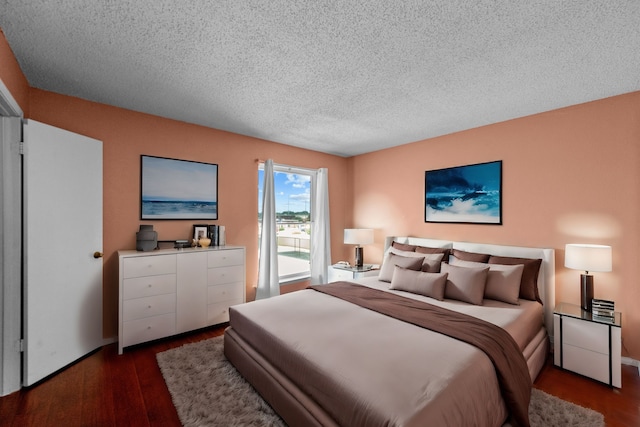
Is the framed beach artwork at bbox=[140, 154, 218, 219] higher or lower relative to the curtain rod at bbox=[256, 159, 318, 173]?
lower

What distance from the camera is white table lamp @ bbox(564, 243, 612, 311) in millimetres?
2463

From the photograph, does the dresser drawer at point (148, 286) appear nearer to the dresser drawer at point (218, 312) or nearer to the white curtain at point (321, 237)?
the dresser drawer at point (218, 312)

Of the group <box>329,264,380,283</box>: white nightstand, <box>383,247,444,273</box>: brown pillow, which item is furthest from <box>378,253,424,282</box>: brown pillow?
<box>329,264,380,283</box>: white nightstand

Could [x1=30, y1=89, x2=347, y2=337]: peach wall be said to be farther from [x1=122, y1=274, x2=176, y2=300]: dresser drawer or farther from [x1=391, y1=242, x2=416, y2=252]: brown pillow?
[x1=391, y1=242, x2=416, y2=252]: brown pillow

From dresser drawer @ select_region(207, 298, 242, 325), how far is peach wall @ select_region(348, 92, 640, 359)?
2997 millimetres

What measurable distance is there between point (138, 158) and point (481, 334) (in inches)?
147

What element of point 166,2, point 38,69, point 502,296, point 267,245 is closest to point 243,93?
point 166,2

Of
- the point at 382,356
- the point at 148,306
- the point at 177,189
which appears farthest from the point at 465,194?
the point at 148,306

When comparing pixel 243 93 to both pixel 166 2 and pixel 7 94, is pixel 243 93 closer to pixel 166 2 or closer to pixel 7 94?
pixel 166 2

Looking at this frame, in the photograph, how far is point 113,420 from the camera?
1.89 metres

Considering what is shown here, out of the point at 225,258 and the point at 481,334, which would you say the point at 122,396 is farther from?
the point at 481,334

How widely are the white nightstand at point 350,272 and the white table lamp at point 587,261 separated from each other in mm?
2231

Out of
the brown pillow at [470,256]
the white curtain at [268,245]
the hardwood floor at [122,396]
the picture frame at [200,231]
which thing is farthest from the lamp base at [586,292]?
the picture frame at [200,231]

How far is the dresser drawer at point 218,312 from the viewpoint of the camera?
337 centimetres
